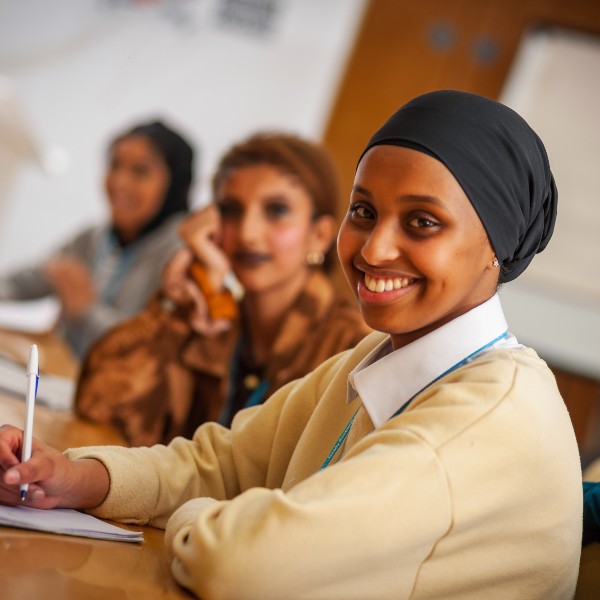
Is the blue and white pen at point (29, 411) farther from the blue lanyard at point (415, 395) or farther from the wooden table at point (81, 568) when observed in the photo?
the blue lanyard at point (415, 395)

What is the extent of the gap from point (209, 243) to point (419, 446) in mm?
1582

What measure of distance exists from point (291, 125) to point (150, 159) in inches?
69.9

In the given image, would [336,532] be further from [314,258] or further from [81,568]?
[314,258]

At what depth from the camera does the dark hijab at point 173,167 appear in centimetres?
305

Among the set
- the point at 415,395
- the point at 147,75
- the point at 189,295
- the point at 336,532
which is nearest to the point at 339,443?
the point at 415,395

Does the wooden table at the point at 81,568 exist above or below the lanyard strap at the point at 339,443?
below

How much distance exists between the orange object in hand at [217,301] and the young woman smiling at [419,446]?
3.64ft

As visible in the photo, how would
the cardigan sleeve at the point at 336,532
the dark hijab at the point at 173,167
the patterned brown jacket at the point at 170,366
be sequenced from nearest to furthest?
the cardigan sleeve at the point at 336,532, the patterned brown jacket at the point at 170,366, the dark hijab at the point at 173,167

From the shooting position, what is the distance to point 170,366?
6.94 ft

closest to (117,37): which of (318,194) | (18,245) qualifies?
(18,245)

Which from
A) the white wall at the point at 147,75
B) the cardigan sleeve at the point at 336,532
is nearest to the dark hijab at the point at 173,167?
the white wall at the point at 147,75

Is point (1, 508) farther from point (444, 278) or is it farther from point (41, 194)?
point (41, 194)

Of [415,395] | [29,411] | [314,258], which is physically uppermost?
[415,395]

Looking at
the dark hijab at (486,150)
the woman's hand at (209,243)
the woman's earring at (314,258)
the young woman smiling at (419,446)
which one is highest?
the dark hijab at (486,150)
